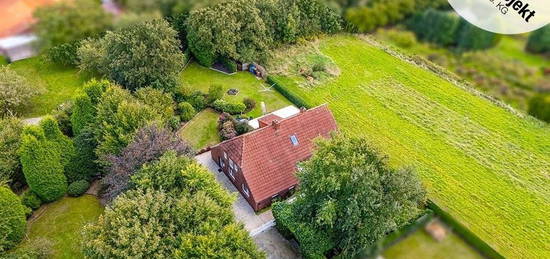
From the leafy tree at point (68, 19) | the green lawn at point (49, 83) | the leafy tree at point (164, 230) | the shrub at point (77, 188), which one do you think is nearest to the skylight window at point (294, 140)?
the leafy tree at point (164, 230)

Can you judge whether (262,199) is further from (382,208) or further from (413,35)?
(413,35)

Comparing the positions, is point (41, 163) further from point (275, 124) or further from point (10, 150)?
point (275, 124)

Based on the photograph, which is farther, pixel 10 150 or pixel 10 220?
pixel 10 150

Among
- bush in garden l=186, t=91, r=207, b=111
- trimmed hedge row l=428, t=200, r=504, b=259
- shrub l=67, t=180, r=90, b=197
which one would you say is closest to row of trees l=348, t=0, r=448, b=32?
trimmed hedge row l=428, t=200, r=504, b=259

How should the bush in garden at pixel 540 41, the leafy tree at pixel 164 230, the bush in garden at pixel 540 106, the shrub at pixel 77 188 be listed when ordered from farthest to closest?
the shrub at pixel 77 188 < the leafy tree at pixel 164 230 < the bush in garden at pixel 540 106 < the bush in garden at pixel 540 41

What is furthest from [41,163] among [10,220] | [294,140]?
[294,140]

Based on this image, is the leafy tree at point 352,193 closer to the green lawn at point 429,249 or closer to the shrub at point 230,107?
the green lawn at point 429,249
